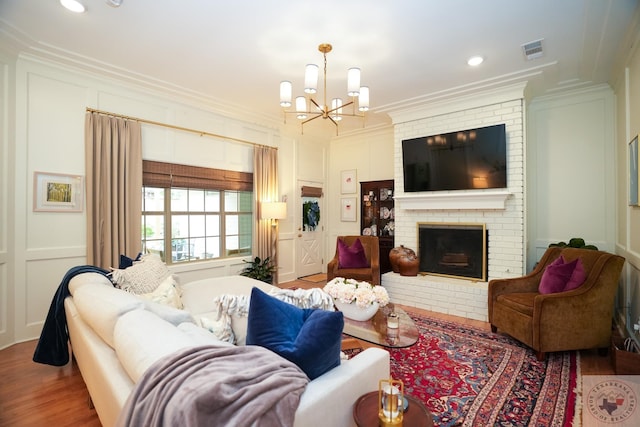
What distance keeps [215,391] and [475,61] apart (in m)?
3.78

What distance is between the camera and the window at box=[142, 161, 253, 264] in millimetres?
4082

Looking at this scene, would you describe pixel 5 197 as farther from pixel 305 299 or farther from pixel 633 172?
pixel 633 172

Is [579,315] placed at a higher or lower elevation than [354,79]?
lower

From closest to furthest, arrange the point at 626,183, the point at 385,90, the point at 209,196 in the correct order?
1. the point at 626,183
2. the point at 385,90
3. the point at 209,196

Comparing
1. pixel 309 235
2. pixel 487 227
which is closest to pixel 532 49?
pixel 487 227

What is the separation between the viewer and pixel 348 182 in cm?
633

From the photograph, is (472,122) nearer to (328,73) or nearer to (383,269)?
(328,73)

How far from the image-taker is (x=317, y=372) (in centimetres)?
130

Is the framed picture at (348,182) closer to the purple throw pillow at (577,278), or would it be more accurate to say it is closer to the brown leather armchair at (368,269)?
the brown leather armchair at (368,269)

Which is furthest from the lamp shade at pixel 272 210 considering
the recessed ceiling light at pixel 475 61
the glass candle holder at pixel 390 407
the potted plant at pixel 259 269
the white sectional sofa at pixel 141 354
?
the glass candle holder at pixel 390 407

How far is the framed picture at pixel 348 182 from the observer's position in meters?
6.25

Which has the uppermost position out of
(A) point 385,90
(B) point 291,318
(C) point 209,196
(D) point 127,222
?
(A) point 385,90

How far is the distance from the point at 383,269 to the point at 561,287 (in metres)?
3.03

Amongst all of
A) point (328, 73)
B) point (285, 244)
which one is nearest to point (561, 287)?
point (328, 73)
